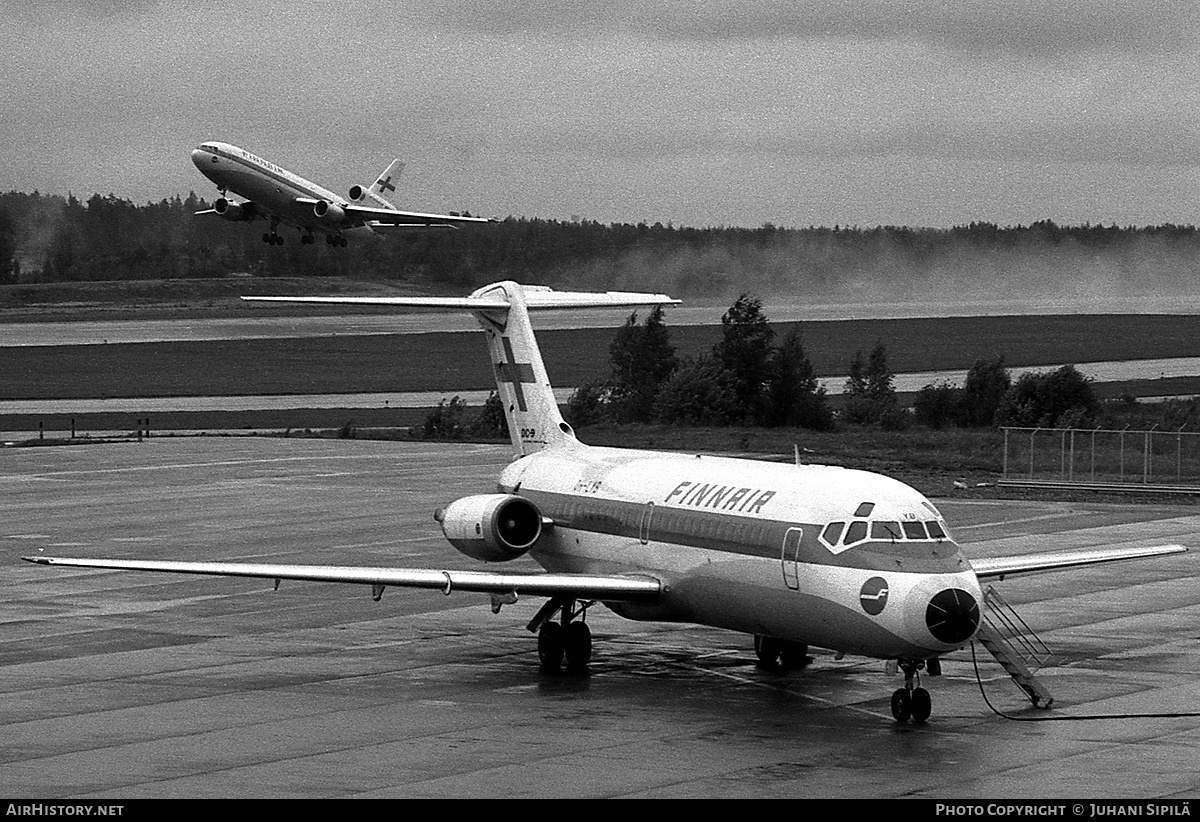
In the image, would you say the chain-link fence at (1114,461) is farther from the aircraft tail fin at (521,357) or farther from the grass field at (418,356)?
the grass field at (418,356)

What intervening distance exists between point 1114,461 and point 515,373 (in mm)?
37386

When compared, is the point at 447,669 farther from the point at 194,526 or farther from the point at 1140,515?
the point at 1140,515

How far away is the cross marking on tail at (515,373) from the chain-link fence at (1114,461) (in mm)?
32459

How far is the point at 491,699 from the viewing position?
26141mm

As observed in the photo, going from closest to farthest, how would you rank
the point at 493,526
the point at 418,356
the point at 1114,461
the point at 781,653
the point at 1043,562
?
the point at 781,653 → the point at 1043,562 → the point at 493,526 → the point at 1114,461 → the point at 418,356

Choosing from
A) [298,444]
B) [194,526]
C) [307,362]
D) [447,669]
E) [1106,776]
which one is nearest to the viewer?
[1106,776]

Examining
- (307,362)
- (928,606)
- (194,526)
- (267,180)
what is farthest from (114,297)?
(928,606)

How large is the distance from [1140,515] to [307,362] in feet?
265

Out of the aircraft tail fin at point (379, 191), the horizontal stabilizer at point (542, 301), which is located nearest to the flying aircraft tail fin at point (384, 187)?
the aircraft tail fin at point (379, 191)

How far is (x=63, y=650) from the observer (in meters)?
30.4

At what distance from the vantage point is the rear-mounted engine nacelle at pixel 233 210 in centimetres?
8081

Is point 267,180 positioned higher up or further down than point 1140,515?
higher up

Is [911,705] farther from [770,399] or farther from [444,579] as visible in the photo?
[770,399]

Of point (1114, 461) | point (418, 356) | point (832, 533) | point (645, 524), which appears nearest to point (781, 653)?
point (645, 524)
